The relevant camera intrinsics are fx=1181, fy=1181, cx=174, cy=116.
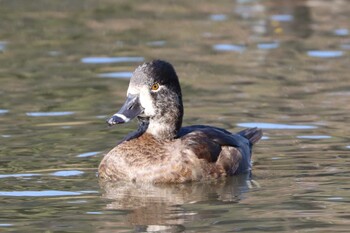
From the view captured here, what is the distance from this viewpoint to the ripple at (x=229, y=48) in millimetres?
19141

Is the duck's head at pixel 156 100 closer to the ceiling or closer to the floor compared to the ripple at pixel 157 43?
closer to the ceiling

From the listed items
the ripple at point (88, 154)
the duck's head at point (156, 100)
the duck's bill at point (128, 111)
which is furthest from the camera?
the ripple at point (88, 154)

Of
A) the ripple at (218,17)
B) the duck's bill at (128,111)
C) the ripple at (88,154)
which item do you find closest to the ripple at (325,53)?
the ripple at (218,17)

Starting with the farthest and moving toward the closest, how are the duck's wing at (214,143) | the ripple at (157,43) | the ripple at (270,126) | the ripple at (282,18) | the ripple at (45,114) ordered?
the ripple at (282,18) < the ripple at (157,43) < the ripple at (45,114) < the ripple at (270,126) < the duck's wing at (214,143)

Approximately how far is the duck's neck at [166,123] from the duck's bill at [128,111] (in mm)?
260

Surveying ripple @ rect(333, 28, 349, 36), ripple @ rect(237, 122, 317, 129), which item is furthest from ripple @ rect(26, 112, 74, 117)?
ripple @ rect(333, 28, 349, 36)

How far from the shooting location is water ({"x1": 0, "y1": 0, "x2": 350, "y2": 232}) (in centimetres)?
979

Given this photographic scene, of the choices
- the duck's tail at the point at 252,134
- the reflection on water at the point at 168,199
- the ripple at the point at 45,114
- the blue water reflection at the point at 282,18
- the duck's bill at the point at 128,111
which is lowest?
the reflection on water at the point at 168,199

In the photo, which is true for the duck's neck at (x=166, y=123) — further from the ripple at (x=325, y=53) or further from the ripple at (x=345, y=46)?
the ripple at (x=345, y=46)

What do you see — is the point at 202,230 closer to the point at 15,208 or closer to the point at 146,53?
the point at 15,208

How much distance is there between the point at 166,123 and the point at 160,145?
0.86 ft

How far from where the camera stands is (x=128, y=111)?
11125 millimetres

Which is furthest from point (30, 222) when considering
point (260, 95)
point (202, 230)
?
point (260, 95)

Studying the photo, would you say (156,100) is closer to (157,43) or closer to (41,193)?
(41,193)
